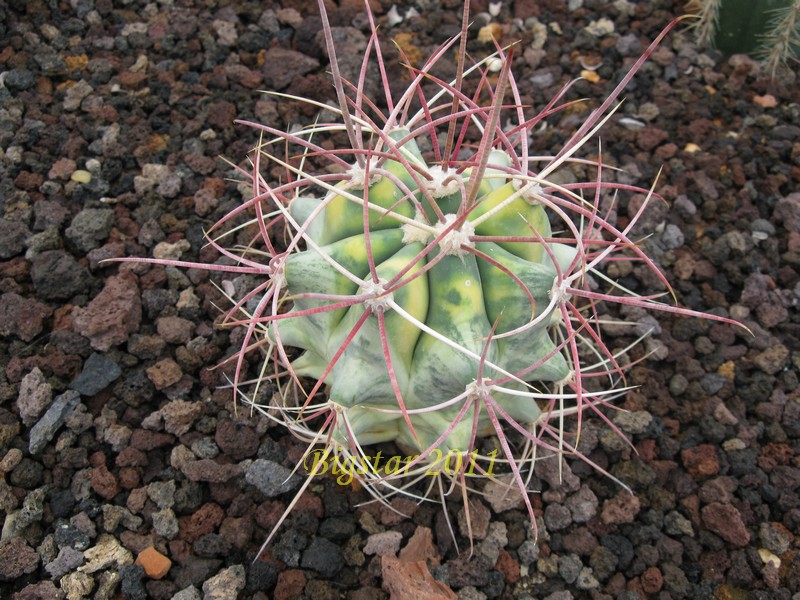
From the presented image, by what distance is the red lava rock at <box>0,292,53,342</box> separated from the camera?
1.70 meters

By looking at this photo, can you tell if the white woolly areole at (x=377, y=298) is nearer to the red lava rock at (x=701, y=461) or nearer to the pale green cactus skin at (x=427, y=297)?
the pale green cactus skin at (x=427, y=297)

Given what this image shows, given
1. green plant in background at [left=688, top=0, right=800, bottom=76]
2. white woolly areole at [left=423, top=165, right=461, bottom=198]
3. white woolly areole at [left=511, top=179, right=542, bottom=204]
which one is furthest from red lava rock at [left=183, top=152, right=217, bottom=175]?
green plant in background at [left=688, top=0, right=800, bottom=76]

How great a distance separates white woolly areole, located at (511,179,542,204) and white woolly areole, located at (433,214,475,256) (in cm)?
11

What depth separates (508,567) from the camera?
1.49 m

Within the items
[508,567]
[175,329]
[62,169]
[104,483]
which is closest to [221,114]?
[62,169]

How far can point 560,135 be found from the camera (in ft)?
7.22

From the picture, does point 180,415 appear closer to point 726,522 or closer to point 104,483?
point 104,483

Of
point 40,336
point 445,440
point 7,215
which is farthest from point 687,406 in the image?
point 7,215

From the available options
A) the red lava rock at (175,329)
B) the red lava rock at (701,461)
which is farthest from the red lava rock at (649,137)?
the red lava rock at (175,329)

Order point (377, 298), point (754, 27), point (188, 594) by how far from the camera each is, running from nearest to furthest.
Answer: point (377, 298), point (188, 594), point (754, 27)

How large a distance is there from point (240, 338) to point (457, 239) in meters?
0.83

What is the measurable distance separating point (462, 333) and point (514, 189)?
0.26m

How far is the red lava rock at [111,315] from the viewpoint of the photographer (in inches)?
67.3

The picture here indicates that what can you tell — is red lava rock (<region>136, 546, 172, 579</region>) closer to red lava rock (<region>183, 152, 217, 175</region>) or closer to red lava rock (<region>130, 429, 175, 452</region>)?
red lava rock (<region>130, 429, 175, 452</region>)
